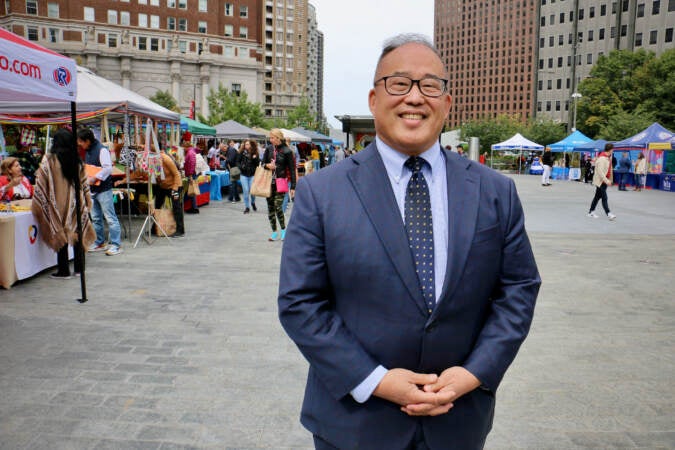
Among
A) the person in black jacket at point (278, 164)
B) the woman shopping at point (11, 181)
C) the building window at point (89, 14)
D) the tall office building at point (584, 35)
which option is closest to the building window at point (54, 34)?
the building window at point (89, 14)

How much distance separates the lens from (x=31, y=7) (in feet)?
216

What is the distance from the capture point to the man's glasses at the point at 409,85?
167cm

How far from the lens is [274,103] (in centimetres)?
12169

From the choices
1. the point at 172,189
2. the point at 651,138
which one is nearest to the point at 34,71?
the point at 172,189

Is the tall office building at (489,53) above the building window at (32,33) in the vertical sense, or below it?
above

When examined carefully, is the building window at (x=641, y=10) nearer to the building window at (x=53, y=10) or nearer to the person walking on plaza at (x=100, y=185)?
the building window at (x=53, y=10)

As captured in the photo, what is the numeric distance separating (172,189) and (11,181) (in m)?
2.95

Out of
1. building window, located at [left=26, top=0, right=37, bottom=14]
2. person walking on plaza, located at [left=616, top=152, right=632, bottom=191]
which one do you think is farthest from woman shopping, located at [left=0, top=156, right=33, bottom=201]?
building window, located at [left=26, top=0, right=37, bottom=14]

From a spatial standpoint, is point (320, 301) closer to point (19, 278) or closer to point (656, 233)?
point (19, 278)

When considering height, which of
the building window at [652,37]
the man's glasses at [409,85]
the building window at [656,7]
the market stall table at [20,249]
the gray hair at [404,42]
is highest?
the building window at [656,7]

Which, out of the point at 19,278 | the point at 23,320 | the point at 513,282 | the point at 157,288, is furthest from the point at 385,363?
the point at 19,278

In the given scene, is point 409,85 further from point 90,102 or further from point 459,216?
point 90,102

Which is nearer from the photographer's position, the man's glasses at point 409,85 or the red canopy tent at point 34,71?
the man's glasses at point 409,85

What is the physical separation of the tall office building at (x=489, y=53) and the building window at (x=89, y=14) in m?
102
